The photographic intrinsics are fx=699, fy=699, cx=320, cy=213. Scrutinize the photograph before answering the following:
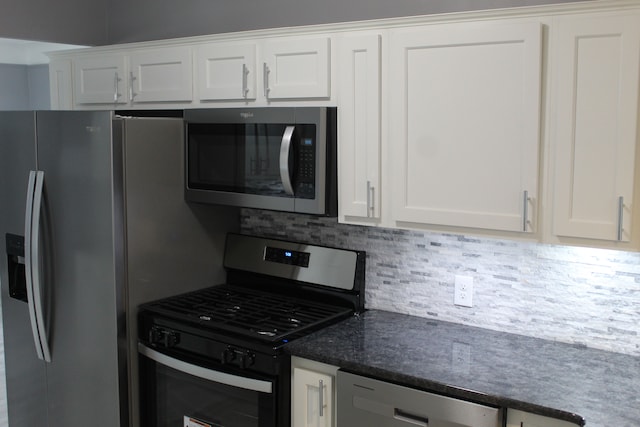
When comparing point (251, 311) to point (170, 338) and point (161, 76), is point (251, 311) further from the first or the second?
point (161, 76)

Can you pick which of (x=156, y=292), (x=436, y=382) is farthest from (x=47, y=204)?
(x=436, y=382)

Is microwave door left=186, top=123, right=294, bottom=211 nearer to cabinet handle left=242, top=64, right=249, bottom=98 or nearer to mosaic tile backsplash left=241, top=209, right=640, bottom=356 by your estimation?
cabinet handle left=242, top=64, right=249, bottom=98

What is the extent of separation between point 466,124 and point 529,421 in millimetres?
962

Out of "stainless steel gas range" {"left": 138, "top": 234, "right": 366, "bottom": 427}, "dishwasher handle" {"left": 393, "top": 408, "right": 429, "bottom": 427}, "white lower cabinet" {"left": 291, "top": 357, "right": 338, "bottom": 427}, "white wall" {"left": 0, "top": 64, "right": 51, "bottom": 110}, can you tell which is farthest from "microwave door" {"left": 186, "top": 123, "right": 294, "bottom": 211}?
"white wall" {"left": 0, "top": 64, "right": 51, "bottom": 110}

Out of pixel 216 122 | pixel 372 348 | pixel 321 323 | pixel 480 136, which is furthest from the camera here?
pixel 216 122

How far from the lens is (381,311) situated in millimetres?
2996

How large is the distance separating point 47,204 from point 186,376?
1.00 metres

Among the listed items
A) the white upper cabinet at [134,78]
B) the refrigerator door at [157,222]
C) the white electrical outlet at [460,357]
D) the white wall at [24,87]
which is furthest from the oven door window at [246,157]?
the white wall at [24,87]

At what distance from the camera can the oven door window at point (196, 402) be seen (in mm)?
2621

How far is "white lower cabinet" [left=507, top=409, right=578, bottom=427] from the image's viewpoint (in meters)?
2.01

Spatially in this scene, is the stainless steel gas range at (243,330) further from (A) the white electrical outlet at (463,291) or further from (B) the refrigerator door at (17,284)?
(B) the refrigerator door at (17,284)

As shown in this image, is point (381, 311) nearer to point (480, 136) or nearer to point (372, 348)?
point (372, 348)

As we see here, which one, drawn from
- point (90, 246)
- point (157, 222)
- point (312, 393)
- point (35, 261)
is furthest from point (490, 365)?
point (35, 261)

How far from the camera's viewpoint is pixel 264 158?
9.36ft
